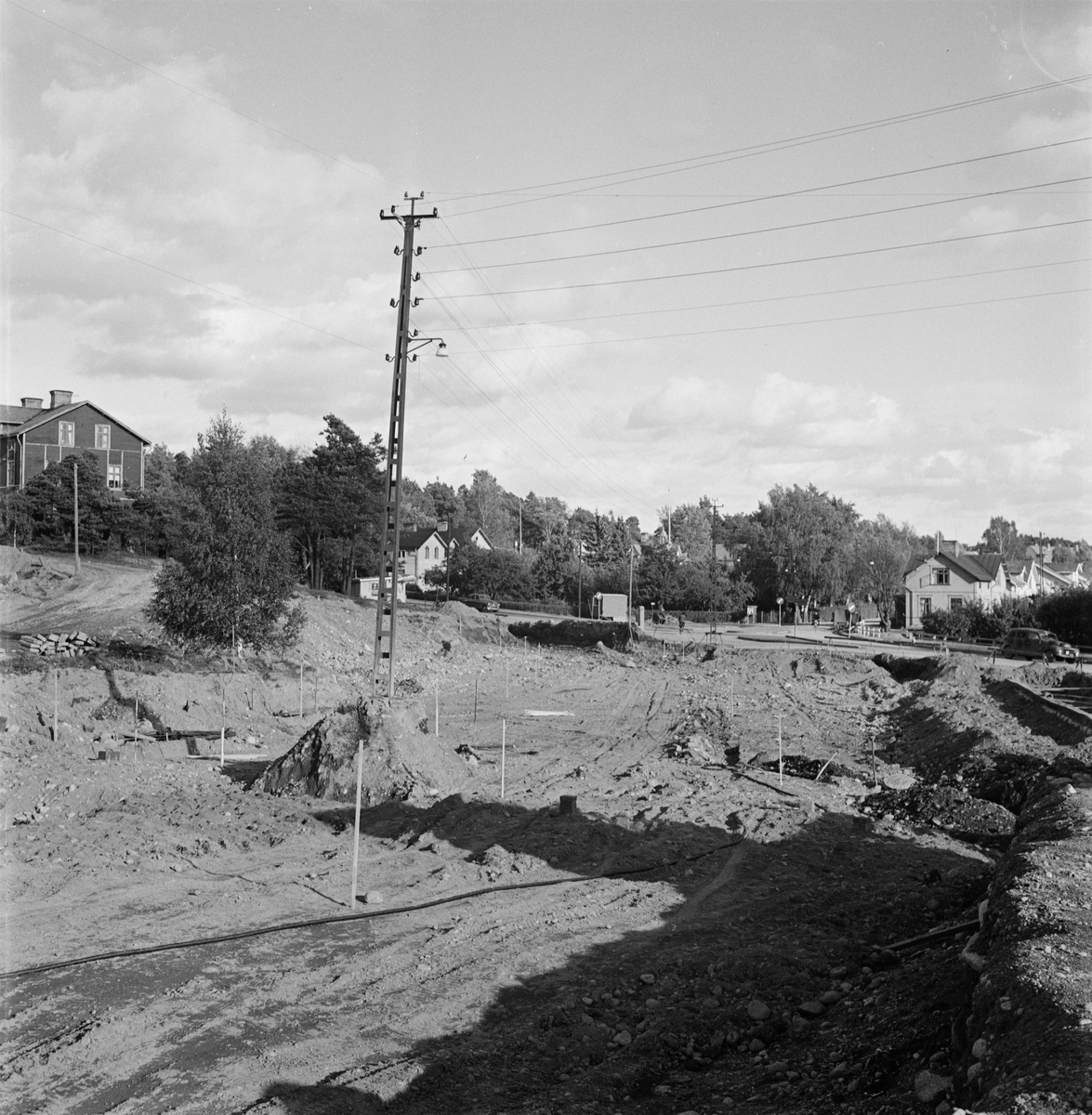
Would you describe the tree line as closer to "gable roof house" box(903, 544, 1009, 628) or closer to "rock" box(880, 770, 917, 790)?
"gable roof house" box(903, 544, 1009, 628)

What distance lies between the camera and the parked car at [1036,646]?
149ft

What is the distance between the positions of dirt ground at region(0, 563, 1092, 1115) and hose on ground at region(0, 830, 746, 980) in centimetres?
7

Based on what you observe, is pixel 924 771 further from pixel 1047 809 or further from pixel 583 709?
pixel 583 709

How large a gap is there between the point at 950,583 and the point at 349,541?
A: 143 feet

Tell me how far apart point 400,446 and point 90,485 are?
38.8 meters

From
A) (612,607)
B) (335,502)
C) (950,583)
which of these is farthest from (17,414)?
(950,583)

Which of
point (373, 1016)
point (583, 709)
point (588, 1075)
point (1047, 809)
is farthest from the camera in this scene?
point (583, 709)

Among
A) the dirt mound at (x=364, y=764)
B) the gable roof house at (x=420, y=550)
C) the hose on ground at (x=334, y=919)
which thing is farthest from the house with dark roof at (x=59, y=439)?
the hose on ground at (x=334, y=919)

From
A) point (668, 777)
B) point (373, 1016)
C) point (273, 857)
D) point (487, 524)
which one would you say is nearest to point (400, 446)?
point (668, 777)

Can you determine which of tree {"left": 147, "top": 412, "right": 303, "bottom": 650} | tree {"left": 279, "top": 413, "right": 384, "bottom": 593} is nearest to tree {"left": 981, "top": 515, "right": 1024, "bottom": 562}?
tree {"left": 279, "top": 413, "right": 384, "bottom": 593}

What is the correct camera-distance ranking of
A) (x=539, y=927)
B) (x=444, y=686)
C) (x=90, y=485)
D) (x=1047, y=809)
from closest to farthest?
(x=539, y=927), (x=1047, y=809), (x=444, y=686), (x=90, y=485)

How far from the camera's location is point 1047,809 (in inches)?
530

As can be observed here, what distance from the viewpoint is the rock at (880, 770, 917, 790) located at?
20.2m

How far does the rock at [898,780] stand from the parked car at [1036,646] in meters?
28.1
